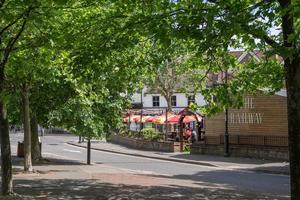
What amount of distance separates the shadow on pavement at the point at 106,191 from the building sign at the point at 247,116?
17.6 meters

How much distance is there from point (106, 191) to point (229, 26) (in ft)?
27.0

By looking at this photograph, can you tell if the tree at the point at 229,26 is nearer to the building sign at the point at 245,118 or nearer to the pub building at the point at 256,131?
the pub building at the point at 256,131

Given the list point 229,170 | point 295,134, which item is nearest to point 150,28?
point 295,134

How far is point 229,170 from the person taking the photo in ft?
84.5

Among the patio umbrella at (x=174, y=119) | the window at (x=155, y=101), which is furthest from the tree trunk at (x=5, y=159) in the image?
the window at (x=155, y=101)

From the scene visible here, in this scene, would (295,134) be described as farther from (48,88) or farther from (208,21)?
(48,88)

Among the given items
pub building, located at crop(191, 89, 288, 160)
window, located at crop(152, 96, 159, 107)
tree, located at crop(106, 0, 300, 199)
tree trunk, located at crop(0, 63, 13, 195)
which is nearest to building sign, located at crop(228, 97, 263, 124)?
pub building, located at crop(191, 89, 288, 160)

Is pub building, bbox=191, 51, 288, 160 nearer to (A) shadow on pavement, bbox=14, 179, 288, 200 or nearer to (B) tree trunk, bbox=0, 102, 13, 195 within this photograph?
(A) shadow on pavement, bbox=14, 179, 288, 200

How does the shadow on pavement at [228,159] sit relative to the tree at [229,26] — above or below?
below

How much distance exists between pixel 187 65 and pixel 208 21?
670 cm

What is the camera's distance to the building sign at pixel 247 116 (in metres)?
33.0

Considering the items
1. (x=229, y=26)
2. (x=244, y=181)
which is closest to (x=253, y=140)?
(x=244, y=181)

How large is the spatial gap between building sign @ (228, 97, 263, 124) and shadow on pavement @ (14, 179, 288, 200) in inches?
692

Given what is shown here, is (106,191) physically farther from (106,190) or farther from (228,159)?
(228,159)
